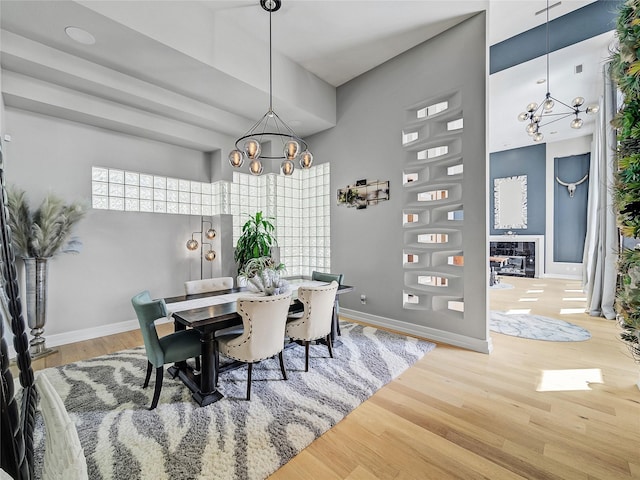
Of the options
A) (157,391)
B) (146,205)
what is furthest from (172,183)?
(157,391)

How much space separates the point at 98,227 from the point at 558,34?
22.7 feet

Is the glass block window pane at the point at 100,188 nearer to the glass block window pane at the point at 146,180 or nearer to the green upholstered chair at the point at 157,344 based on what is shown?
the glass block window pane at the point at 146,180

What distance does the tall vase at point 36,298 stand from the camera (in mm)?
3064

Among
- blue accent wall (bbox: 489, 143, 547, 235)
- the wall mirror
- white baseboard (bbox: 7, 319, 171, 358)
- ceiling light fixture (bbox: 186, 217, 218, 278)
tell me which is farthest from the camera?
the wall mirror

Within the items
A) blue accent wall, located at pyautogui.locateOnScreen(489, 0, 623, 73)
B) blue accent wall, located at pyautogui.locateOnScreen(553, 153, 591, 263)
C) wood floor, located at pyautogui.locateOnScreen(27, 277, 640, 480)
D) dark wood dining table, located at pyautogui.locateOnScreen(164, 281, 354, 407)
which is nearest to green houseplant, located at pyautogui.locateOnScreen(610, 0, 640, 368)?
wood floor, located at pyautogui.locateOnScreen(27, 277, 640, 480)

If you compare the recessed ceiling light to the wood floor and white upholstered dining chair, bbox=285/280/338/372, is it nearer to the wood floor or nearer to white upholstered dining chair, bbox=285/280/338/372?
white upholstered dining chair, bbox=285/280/338/372

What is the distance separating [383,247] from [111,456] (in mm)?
3462

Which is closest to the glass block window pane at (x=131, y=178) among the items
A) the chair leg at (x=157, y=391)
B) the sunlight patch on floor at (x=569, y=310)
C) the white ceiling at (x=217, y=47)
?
the white ceiling at (x=217, y=47)

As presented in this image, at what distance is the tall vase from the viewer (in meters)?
3.06

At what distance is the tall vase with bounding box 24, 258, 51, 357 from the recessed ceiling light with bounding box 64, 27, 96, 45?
7.63 ft

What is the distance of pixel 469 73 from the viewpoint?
3166 mm

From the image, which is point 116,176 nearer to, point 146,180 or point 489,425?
point 146,180

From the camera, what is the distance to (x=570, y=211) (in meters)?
7.39

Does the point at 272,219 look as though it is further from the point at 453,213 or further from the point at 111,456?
the point at 111,456
